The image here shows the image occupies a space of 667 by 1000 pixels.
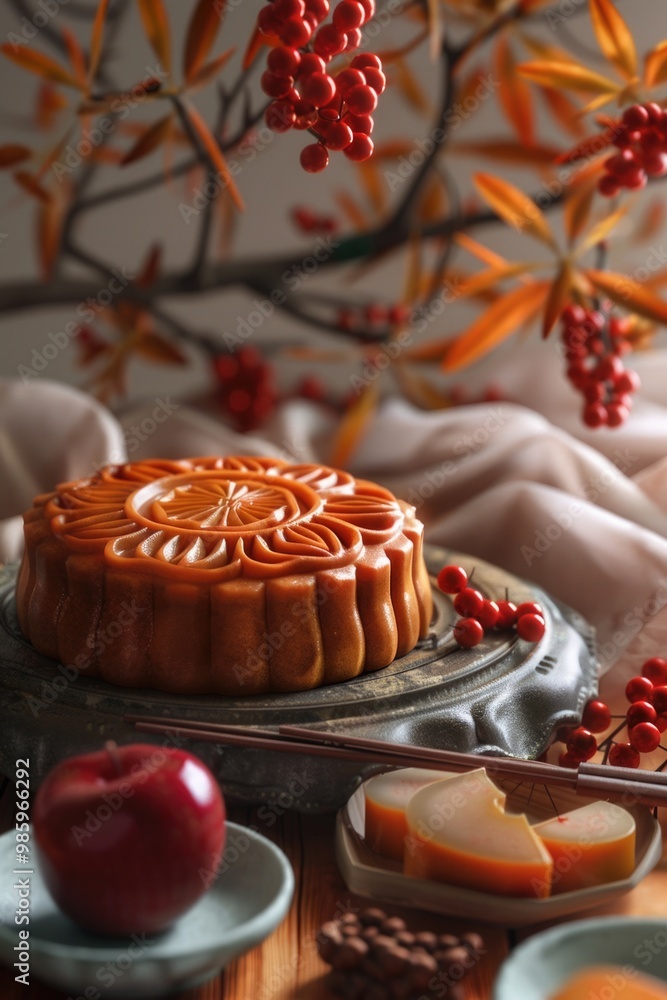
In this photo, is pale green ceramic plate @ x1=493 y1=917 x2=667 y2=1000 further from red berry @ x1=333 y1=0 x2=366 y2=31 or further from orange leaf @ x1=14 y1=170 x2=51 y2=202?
orange leaf @ x1=14 y1=170 x2=51 y2=202

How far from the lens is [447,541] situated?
149 centimetres

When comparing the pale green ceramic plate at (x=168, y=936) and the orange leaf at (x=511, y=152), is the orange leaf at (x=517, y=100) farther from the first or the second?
the pale green ceramic plate at (x=168, y=936)

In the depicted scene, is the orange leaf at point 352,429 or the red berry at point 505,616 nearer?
the red berry at point 505,616

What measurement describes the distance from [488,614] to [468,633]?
Answer: 0.16ft

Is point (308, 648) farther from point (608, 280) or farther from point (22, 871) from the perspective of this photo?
point (608, 280)

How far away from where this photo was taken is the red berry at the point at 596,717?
1.10 m

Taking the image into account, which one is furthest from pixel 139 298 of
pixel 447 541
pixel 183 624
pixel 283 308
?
pixel 183 624

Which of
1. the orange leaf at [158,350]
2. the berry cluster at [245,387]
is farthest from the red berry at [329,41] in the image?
the berry cluster at [245,387]

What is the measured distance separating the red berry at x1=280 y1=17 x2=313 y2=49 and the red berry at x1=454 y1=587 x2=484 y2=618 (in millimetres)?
529

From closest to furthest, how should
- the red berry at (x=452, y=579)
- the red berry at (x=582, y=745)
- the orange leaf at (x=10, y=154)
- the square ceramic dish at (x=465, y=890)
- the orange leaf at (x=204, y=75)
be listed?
the square ceramic dish at (x=465, y=890), the red berry at (x=582, y=745), the red berry at (x=452, y=579), the orange leaf at (x=204, y=75), the orange leaf at (x=10, y=154)

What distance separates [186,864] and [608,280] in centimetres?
89

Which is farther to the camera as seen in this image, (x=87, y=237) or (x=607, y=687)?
(x=87, y=237)

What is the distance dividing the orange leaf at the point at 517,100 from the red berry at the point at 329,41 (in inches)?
27.8

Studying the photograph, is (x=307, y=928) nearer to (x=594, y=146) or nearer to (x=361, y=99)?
(x=361, y=99)
